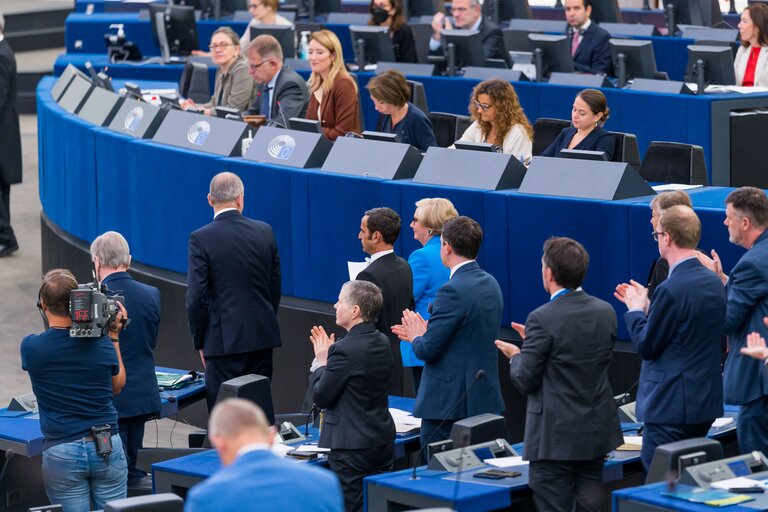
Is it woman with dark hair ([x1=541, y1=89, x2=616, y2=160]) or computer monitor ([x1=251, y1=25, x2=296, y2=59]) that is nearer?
woman with dark hair ([x1=541, y1=89, x2=616, y2=160])

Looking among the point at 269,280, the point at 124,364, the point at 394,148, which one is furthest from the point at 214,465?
the point at 394,148

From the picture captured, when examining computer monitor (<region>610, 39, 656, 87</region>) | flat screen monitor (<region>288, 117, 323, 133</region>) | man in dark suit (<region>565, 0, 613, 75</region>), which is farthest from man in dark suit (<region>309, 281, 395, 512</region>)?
man in dark suit (<region>565, 0, 613, 75</region>)

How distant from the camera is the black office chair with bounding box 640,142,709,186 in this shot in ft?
25.7

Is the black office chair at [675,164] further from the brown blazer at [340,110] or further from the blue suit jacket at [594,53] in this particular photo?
the blue suit jacket at [594,53]

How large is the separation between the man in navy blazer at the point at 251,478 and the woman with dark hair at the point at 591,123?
4193mm

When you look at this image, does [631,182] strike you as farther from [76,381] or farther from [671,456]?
[76,381]

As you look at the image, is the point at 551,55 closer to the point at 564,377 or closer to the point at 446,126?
the point at 446,126

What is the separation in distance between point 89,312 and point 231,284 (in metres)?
1.35

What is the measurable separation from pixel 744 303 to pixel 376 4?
7.68 m

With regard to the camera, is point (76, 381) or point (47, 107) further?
point (47, 107)

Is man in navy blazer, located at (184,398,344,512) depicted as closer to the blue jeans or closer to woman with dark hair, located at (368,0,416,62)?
the blue jeans

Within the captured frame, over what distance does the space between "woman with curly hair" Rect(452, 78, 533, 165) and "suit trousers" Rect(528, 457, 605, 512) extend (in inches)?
103

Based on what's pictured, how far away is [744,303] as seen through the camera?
17.1 feet

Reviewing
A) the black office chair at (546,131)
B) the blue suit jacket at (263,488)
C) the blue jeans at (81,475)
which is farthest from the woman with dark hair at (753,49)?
the blue suit jacket at (263,488)
